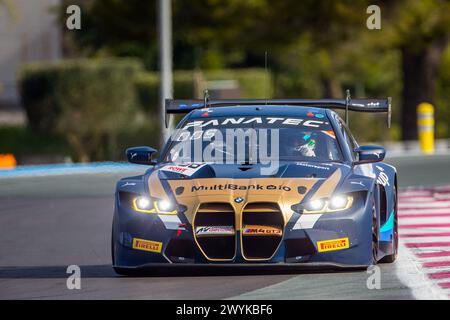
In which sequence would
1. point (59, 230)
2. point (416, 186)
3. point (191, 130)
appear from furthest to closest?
point (416, 186)
point (59, 230)
point (191, 130)

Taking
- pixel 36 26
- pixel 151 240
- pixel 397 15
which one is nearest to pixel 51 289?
pixel 151 240

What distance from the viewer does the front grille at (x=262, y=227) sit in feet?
34.9

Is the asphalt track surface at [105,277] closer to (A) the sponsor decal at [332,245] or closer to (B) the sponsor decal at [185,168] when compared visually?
(A) the sponsor decal at [332,245]

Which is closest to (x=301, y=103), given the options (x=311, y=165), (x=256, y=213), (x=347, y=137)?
(x=347, y=137)

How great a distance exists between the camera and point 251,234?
1064 cm

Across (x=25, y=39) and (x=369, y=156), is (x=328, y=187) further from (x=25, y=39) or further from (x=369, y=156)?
(x=25, y=39)

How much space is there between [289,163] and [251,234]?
1.09 m

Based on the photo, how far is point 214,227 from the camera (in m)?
10.7

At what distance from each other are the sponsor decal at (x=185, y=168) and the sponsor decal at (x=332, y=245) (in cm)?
125

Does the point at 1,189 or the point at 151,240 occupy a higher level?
the point at 151,240

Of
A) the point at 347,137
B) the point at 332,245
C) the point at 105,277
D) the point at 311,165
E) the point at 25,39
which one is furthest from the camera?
the point at 25,39

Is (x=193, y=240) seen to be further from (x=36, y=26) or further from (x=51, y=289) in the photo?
(x=36, y=26)

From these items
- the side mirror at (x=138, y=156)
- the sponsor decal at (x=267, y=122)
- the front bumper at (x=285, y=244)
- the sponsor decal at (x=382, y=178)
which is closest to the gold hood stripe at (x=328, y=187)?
the front bumper at (x=285, y=244)

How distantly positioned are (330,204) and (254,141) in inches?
55.9
